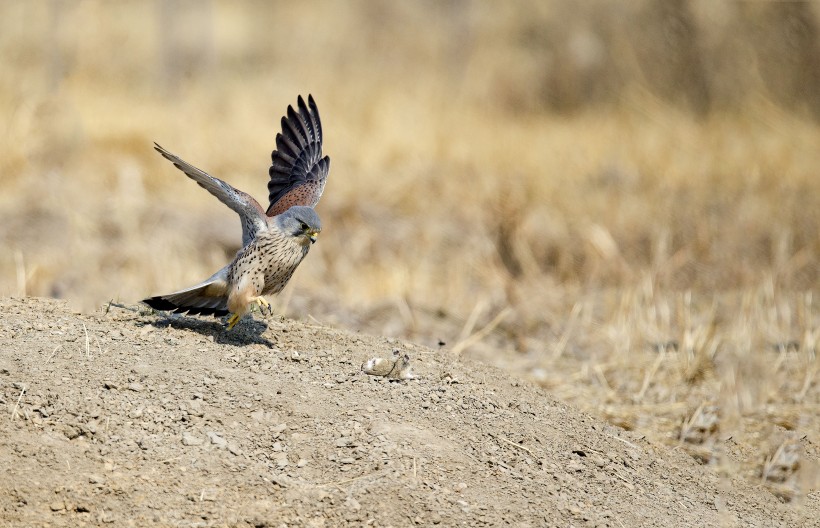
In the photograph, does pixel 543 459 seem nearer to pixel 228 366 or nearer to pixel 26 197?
pixel 228 366

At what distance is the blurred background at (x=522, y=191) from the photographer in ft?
16.1

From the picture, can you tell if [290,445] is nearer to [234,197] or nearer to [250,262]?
[250,262]

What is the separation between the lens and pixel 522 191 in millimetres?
8023

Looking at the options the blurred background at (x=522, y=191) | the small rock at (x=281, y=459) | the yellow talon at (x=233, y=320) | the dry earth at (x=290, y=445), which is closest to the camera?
the dry earth at (x=290, y=445)

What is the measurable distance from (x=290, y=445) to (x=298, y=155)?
1.60 meters

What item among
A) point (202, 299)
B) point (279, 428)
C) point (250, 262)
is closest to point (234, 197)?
point (250, 262)

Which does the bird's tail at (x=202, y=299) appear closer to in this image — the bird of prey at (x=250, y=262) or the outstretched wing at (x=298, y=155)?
the bird of prey at (x=250, y=262)

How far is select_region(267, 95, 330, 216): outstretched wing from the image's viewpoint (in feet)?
13.7

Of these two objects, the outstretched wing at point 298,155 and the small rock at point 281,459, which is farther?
the outstretched wing at point 298,155

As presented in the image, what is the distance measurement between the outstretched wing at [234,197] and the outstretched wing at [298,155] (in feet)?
1.87

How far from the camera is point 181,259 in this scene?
6695 millimetres

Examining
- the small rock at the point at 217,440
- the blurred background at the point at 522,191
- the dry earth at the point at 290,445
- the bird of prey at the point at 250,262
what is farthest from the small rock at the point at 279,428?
the blurred background at the point at 522,191

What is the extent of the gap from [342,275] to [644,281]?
6.53 ft

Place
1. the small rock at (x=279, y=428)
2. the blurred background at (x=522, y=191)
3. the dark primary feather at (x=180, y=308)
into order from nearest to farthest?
the small rock at (x=279, y=428)
the dark primary feather at (x=180, y=308)
the blurred background at (x=522, y=191)
